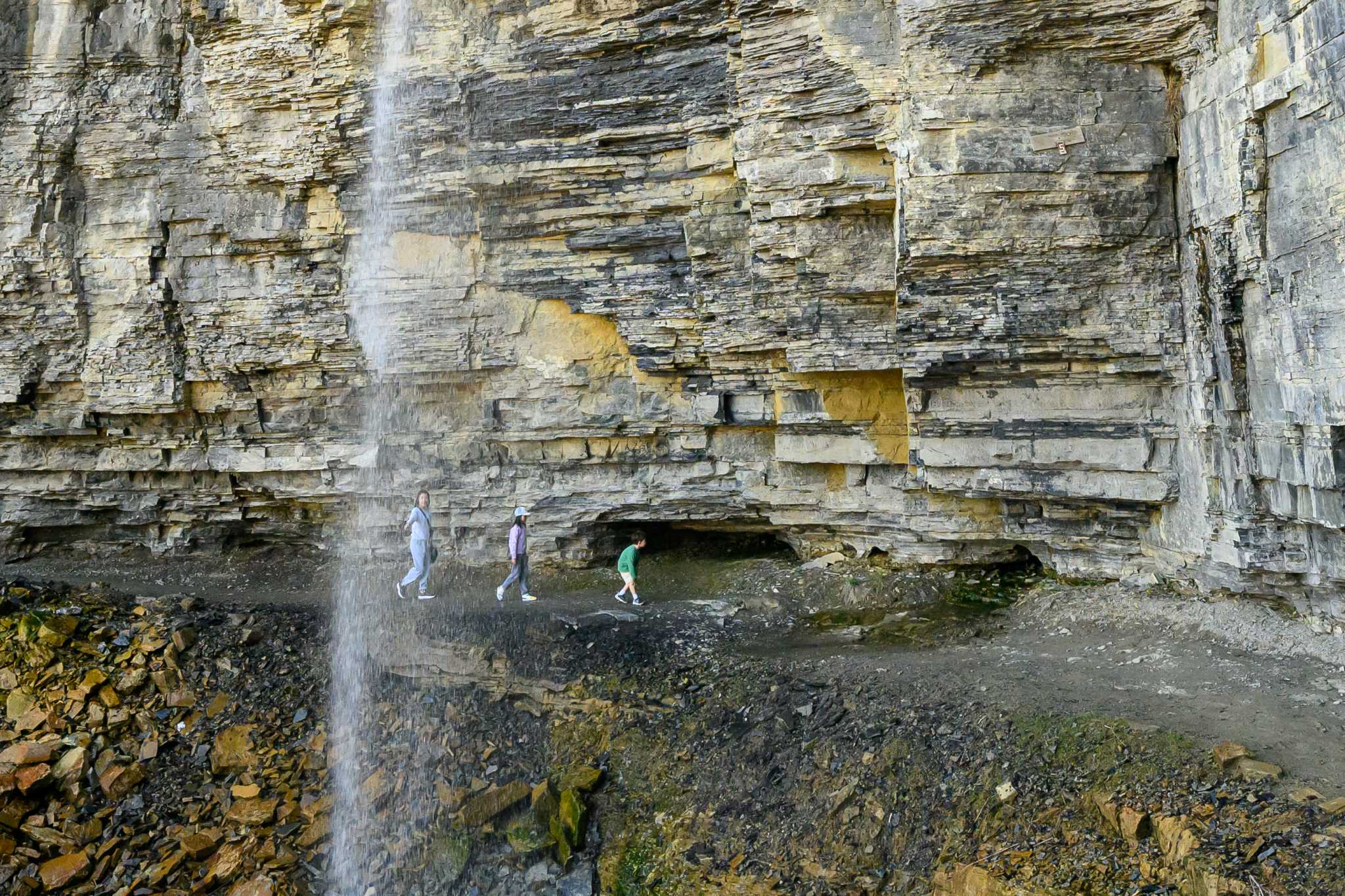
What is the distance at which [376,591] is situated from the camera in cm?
1477

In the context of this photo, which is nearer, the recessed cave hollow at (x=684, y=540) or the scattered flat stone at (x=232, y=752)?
the scattered flat stone at (x=232, y=752)

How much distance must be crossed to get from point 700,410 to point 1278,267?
7.71 meters

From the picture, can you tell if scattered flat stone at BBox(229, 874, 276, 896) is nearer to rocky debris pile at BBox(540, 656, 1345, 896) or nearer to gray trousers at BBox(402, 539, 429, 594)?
rocky debris pile at BBox(540, 656, 1345, 896)

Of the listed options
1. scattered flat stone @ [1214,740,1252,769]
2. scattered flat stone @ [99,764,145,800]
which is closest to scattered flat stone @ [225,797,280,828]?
scattered flat stone @ [99,764,145,800]

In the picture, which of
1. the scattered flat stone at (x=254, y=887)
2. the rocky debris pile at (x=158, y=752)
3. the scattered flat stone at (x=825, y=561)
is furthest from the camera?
the scattered flat stone at (x=825, y=561)

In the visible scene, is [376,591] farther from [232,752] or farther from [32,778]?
[32,778]

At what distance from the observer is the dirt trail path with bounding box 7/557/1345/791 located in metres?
8.62

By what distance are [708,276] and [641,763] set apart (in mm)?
6893

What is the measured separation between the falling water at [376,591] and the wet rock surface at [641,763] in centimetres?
10

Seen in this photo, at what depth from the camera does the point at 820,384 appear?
539 inches

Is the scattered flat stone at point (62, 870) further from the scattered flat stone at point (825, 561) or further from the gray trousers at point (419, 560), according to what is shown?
the scattered flat stone at point (825, 561)

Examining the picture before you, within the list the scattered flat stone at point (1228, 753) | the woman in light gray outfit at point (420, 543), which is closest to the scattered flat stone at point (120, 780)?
the woman in light gray outfit at point (420, 543)

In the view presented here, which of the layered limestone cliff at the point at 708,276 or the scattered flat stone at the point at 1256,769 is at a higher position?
the layered limestone cliff at the point at 708,276

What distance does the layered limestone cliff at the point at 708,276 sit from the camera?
10.0 m
